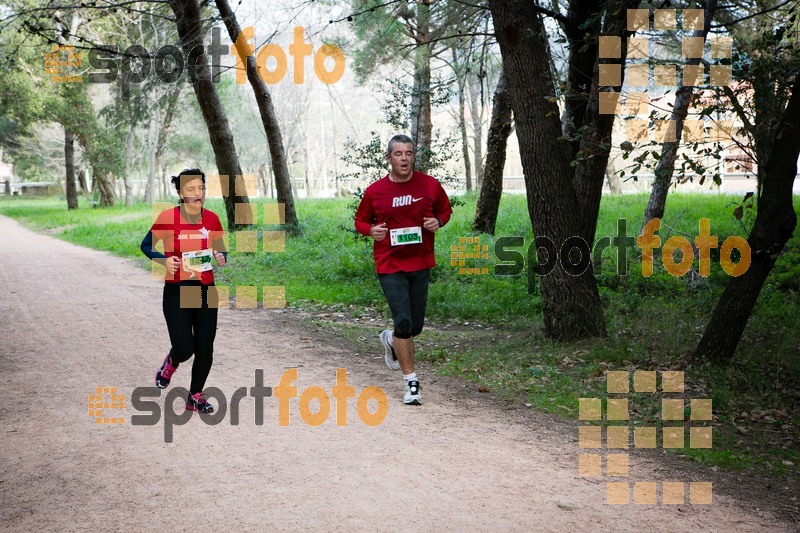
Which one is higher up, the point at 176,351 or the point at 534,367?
the point at 176,351

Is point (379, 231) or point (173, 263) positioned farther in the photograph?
point (379, 231)

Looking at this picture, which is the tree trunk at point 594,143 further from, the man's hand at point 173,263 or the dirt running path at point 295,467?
the man's hand at point 173,263

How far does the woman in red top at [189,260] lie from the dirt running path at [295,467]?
0.73 metres

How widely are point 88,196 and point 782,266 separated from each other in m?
47.9

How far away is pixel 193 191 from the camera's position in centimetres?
602

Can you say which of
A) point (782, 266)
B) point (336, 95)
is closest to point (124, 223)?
point (782, 266)

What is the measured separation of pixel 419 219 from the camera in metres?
6.88

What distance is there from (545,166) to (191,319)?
465 cm

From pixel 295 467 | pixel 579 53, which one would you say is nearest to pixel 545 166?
pixel 579 53

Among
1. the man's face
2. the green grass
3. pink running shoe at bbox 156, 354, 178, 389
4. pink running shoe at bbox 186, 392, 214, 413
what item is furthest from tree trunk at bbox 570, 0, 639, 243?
pink running shoe at bbox 156, 354, 178, 389

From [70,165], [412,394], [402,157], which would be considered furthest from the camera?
[70,165]

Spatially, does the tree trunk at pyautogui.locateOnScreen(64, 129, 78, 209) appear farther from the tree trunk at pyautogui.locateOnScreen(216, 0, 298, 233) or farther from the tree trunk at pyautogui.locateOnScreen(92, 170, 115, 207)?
the tree trunk at pyautogui.locateOnScreen(216, 0, 298, 233)

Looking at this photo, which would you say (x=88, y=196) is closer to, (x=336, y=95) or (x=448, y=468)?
(x=336, y=95)

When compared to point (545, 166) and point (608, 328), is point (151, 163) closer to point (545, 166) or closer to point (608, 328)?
point (545, 166)
